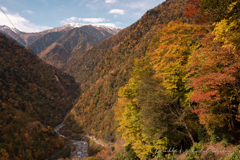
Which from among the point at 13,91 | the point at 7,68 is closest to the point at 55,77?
the point at 7,68

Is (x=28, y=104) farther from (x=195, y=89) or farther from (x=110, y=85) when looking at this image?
(x=195, y=89)

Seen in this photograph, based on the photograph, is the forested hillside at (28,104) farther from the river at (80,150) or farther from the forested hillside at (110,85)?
the forested hillside at (110,85)

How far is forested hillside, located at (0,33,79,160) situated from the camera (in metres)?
81.5

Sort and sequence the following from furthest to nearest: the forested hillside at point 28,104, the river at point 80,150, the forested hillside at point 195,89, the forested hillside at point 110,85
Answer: the forested hillside at point 110,85
the river at point 80,150
the forested hillside at point 28,104
the forested hillside at point 195,89

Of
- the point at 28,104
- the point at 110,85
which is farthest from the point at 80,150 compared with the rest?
the point at 28,104

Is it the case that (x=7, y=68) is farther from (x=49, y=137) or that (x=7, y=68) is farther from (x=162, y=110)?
(x=162, y=110)

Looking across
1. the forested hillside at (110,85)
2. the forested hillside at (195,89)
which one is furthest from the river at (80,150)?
the forested hillside at (195,89)

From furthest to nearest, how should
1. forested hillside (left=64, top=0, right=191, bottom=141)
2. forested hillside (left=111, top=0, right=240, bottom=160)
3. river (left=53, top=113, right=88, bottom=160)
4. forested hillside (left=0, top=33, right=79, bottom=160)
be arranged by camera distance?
forested hillside (left=64, top=0, right=191, bottom=141) → river (left=53, top=113, right=88, bottom=160) → forested hillside (left=0, top=33, right=79, bottom=160) → forested hillside (left=111, top=0, right=240, bottom=160)

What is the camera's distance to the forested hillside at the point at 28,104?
267 ft

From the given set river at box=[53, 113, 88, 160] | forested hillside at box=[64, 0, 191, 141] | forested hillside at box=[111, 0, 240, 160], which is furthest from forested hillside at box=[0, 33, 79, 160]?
forested hillside at box=[111, 0, 240, 160]

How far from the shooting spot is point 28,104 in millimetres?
119812

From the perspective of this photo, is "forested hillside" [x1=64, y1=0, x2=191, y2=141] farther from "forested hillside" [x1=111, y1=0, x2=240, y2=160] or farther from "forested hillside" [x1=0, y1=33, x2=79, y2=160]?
"forested hillside" [x1=111, y1=0, x2=240, y2=160]

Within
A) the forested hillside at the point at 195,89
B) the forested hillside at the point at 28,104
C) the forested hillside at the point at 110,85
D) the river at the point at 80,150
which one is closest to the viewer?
the forested hillside at the point at 195,89

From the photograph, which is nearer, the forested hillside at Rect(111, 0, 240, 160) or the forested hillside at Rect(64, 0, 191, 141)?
the forested hillside at Rect(111, 0, 240, 160)
